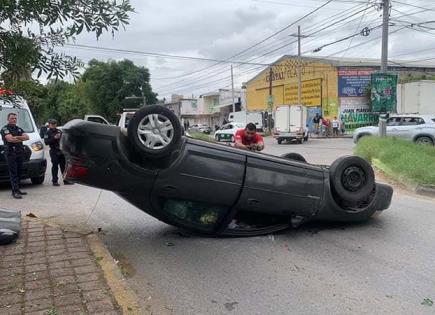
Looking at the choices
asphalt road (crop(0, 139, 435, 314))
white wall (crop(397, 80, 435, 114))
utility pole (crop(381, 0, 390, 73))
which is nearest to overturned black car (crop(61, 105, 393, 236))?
asphalt road (crop(0, 139, 435, 314))

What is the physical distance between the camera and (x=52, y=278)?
466cm

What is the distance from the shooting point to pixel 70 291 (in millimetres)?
4312

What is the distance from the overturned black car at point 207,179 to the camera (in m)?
5.58

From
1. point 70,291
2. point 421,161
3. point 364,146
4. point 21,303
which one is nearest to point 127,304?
point 70,291

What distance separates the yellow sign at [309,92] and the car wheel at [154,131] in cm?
4081

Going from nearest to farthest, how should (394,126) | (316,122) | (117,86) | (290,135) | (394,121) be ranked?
(394,126), (394,121), (290,135), (316,122), (117,86)

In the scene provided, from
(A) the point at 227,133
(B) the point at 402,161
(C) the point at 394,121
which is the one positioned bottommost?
(A) the point at 227,133

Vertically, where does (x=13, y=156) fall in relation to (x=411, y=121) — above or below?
above

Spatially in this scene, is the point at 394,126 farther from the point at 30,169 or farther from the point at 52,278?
the point at 52,278

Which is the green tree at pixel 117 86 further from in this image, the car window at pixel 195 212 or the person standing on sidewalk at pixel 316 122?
the car window at pixel 195 212

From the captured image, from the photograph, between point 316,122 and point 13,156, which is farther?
point 316,122

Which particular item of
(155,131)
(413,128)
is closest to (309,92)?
(413,128)

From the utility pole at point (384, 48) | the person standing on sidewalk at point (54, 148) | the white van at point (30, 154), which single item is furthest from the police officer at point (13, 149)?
the utility pole at point (384, 48)

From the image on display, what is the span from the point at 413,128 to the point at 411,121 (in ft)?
1.95
